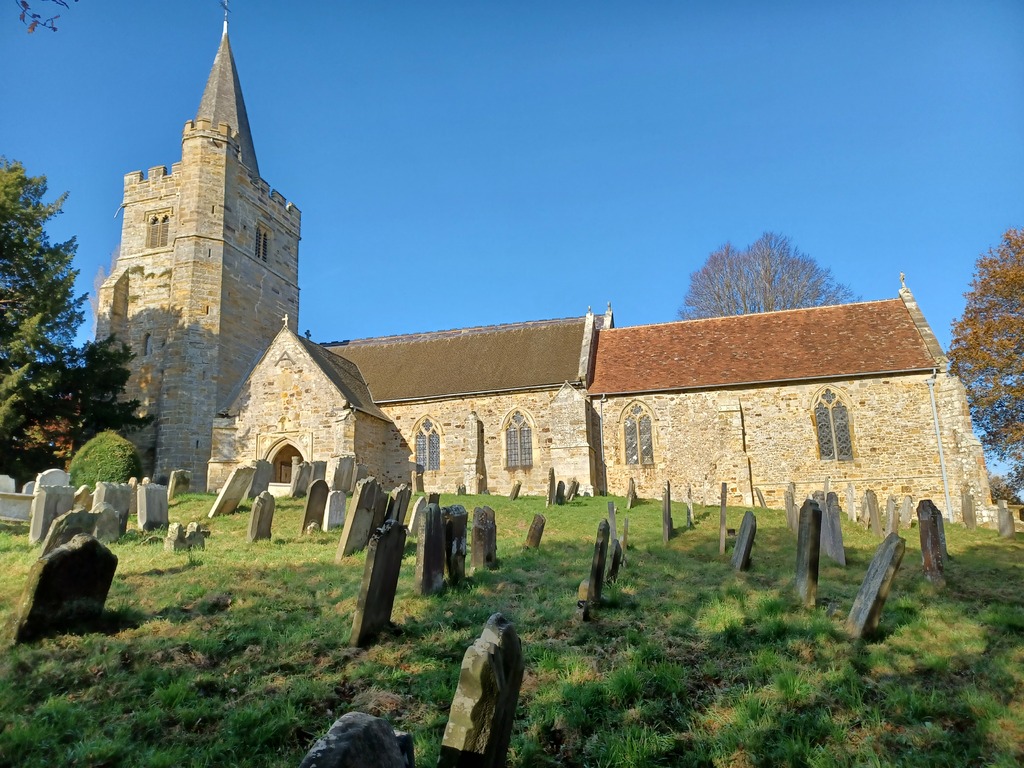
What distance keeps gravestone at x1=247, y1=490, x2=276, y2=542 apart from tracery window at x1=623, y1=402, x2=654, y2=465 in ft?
46.5

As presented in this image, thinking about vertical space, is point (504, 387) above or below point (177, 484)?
above

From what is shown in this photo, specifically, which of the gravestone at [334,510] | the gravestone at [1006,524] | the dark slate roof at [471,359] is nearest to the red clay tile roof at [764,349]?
the dark slate roof at [471,359]

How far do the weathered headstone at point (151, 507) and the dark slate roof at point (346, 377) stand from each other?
10.8 m

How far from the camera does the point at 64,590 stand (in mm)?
5578

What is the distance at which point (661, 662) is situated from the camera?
506 cm

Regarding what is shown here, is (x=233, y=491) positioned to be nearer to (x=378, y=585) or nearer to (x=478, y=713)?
(x=378, y=585)

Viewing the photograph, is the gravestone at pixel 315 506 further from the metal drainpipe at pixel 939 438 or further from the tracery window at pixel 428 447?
the metal drainpipe at pixel 939 438

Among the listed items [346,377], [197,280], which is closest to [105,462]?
[346,377]

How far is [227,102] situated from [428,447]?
56.7 feet

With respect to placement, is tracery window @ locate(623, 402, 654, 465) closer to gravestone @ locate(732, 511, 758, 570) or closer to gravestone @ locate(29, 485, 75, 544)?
gravestone @ locate(732, 511, 758, 570)

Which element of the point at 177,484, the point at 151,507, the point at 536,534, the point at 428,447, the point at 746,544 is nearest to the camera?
the point at 746,544

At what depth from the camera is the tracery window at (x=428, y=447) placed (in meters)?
23.8

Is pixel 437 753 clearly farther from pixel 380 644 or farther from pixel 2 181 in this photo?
pixel 2 181

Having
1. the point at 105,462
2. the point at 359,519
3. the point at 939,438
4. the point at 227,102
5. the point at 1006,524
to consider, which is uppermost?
the point at 227,102
